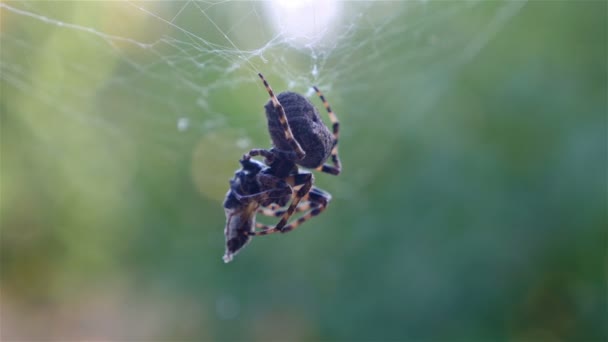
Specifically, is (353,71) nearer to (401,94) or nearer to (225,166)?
(401,94)

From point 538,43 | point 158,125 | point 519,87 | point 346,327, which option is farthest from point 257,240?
point 538,43

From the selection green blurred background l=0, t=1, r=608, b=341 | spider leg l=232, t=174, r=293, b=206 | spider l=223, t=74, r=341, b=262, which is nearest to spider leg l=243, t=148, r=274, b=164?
spider l=223, t=74, r=341, b=262

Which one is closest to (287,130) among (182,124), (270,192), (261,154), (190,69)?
(261,154)

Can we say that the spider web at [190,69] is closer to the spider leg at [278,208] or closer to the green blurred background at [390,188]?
the green blurred background at [390,188]

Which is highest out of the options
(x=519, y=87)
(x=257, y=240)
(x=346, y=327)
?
(x=519, y=87)

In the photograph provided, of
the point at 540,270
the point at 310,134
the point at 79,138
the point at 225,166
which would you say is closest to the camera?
the point at 310,134

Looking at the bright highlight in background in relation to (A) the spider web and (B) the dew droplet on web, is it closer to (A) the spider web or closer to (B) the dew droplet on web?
(A) the spider web

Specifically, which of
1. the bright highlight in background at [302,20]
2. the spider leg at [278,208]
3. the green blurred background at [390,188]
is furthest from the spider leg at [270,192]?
the green blurred background at [390,188]
